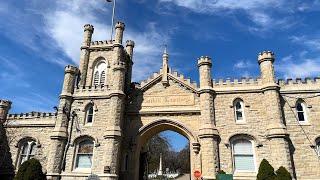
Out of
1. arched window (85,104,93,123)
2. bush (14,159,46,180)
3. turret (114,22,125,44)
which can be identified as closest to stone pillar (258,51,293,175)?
turret (114,22,125,44)

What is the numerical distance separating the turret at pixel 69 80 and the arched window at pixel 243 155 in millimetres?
13990

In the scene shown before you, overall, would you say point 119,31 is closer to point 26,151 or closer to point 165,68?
point 165,68

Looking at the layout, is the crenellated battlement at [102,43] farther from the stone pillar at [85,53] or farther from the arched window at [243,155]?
the arched window at [243,155]

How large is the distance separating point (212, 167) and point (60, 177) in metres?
11.3

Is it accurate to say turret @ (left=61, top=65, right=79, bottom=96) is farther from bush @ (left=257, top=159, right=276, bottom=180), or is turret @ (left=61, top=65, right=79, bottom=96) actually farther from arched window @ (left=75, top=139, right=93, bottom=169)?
bush @ (left=257, top=159, right=276, bottom=180)

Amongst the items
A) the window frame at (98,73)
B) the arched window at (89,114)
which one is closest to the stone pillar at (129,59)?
the window frame at (98,73)

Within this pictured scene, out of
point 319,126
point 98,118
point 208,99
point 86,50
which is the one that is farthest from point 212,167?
point 86,50

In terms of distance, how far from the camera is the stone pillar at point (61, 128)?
2238 cm

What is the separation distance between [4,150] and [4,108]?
13.0 ft

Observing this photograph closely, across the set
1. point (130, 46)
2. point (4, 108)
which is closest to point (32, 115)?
point (4, 108)

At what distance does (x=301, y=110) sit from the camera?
21.9 m

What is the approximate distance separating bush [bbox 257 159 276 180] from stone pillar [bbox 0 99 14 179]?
20.0 m

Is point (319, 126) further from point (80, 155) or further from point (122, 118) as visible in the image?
point (80, 155)

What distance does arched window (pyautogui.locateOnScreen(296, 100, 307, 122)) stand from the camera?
21656mm
